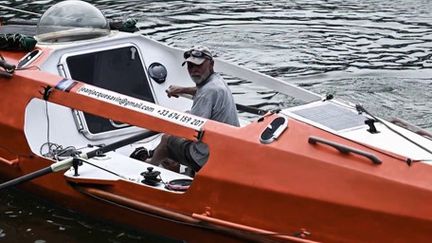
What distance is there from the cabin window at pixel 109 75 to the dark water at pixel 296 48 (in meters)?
1.15

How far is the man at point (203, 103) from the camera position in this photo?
8383 millimetres

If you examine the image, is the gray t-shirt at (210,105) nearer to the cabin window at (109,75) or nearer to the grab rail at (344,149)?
the grab rail at (344,149)

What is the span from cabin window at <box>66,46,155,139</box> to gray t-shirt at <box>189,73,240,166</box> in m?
1.78

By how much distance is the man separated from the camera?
27.5 ft

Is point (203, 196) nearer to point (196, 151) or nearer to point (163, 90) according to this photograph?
point (196, 151)

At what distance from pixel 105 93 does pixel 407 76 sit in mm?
8777

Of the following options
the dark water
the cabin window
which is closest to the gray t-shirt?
the dark water

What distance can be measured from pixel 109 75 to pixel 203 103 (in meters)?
2.05

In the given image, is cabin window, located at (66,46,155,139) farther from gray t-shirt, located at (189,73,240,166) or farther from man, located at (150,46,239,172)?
gray t-shirt, located at (189,73,240,166)

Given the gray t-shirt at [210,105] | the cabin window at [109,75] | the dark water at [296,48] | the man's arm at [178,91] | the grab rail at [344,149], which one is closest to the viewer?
the grab rail at [344,149]

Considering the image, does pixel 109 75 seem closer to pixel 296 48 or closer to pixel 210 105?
pixel 210 105

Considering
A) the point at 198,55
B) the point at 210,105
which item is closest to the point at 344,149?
the point at 210,105

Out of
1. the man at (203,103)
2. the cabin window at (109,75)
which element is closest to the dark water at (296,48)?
the man at (203,103)

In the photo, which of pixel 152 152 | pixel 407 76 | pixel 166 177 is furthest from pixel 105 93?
pixel 407 76
